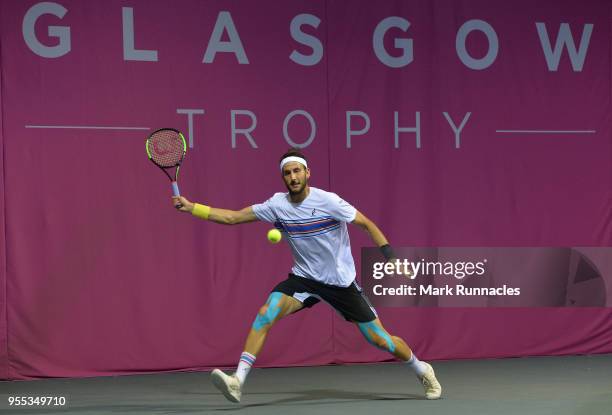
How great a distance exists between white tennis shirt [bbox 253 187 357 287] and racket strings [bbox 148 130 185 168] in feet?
→ 1.84

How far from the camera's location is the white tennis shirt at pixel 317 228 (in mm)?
5668

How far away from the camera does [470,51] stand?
26.7 feet

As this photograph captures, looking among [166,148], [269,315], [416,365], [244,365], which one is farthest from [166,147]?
[416,365]

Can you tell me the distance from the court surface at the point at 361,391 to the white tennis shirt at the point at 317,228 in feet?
2.52

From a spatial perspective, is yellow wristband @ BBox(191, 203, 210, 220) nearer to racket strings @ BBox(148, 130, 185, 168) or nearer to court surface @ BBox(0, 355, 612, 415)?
racket strings @ BBox(148, 130, 185, 168)

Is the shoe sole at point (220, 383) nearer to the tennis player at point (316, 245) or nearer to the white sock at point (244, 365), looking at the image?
the white sock at point (244, 365)

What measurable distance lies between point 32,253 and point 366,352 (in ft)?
8.84

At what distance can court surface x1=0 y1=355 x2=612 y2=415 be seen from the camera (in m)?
5.59

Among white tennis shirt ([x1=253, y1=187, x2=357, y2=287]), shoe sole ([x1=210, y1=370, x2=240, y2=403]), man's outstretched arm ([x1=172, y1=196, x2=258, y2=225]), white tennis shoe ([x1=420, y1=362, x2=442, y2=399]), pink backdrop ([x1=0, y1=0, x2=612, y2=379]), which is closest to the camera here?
shoe sole ([x1=210, y1=370, x2=240, y2=403])

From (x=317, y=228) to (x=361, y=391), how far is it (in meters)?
1.29

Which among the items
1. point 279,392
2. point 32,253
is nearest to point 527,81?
point 279,392

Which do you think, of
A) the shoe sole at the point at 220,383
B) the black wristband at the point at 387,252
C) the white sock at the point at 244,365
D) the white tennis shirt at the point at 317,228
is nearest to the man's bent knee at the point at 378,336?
the white tennis shirt at the point at 317,228

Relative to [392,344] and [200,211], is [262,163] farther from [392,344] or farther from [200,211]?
[392,344]

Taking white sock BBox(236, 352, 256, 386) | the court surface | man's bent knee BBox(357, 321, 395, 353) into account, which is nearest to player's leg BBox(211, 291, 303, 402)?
white sock BBox(236, 352, 256, 386)
